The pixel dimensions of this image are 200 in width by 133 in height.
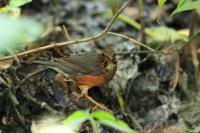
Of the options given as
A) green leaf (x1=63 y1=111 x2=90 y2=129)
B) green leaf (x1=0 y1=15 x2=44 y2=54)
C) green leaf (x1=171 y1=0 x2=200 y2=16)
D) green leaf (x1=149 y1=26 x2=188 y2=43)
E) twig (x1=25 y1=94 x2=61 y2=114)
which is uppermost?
A: green leaf (x1=149 y1=26 x2=188 y2=43)

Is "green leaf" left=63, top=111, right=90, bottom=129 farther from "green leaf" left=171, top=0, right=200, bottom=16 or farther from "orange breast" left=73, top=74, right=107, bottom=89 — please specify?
"orange breast" left=73, top=74, right=107, bottom=89

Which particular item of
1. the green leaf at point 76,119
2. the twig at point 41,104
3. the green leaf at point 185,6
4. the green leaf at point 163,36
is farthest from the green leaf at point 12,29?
the green leaf at point 163,36

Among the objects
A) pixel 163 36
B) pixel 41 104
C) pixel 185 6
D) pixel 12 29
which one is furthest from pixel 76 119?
pixel 163 36

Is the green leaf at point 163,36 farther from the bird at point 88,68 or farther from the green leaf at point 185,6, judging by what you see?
the green leaf at point 185,6

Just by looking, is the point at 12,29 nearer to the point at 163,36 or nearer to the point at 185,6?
the point at 185,6

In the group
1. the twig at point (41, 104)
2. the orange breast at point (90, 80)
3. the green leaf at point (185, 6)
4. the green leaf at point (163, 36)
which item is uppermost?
the green leaf at point (163, 36)

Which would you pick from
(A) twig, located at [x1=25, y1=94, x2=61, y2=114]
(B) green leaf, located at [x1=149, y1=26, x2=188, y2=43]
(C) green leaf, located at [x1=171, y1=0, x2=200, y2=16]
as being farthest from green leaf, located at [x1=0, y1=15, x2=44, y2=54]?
(B) green leaf, located at [x1=149, y1=26, x2=188, y2=43]

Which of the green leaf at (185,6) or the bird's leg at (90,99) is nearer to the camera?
the green leaf at (185,6)
